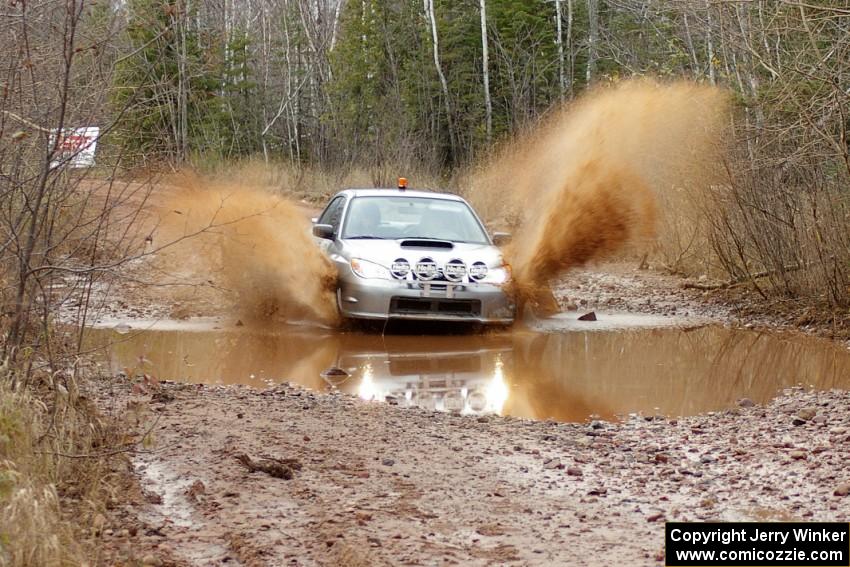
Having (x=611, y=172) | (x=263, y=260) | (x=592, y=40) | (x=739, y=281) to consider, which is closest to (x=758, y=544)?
(x=263, y=260)

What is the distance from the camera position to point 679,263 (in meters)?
21.0

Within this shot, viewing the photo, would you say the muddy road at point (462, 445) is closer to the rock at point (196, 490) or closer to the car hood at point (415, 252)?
the rock at point (196, 490)

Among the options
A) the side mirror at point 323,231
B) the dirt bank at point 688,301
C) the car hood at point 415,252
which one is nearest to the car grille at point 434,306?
the car hood at point 415,252

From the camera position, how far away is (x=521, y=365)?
12375 millimetres

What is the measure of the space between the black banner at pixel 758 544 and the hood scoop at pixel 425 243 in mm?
8630

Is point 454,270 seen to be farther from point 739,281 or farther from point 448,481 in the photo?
point 448,481

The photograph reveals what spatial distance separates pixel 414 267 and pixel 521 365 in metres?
2.11

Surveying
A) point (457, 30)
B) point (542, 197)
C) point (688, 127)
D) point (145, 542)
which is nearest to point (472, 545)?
point (145, 542)

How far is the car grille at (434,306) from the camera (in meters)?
13.9

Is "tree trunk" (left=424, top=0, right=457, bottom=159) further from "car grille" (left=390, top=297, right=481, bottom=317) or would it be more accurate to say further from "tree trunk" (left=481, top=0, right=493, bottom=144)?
"car grille" (left=390, top=297, right=481, bottom=317)

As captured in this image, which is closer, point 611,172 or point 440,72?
point 611,172

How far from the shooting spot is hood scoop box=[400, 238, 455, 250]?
14.3 meters

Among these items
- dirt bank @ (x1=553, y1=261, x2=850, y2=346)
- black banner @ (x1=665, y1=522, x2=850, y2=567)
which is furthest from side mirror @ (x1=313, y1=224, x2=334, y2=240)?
black banner @ (x1=665, y1=522, x2=850, y2=567)

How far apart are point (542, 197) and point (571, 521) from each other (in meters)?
11.6
